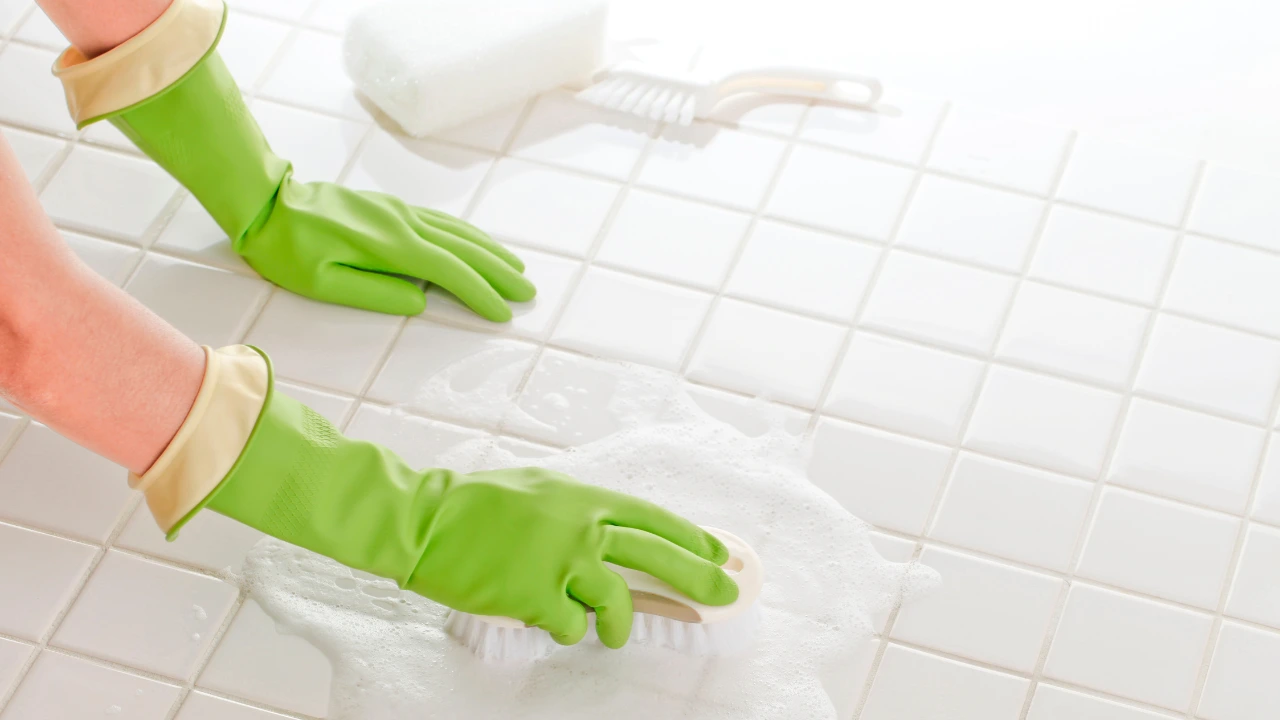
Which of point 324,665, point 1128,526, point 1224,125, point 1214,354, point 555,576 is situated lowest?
point 324,665

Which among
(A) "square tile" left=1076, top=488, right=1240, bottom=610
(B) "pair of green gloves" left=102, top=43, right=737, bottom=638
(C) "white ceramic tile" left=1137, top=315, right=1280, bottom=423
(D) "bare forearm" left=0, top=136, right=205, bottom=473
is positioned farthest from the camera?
(C) "white ceramic tile" left=1137, top=315, right=1280, bottom=423

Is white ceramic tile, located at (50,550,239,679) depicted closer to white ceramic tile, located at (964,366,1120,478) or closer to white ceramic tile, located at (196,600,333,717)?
white ceramic tile, located at (196,600,333,717)

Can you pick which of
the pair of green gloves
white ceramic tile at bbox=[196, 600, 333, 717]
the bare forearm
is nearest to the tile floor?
white ceramic tile at bbox=[196, 600, 333, 717]

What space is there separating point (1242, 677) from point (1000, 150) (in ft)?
1.79

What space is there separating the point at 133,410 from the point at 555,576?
0.30m

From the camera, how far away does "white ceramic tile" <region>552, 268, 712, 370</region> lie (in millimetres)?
1087

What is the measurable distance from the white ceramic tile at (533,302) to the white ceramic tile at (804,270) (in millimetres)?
150

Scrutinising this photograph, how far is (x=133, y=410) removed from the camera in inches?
30.5

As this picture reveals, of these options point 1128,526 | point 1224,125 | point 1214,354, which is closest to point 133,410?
point 1128,526

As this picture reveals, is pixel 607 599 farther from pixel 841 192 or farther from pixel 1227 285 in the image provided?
pixel 1227 285

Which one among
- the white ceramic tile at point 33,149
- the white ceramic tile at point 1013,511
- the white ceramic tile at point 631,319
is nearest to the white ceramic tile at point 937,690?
the white ceramic tile at point 1013,511

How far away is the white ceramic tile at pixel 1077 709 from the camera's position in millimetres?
897

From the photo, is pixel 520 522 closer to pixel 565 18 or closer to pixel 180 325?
pixel 180 325

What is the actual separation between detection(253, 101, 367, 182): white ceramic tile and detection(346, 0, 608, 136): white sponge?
47mm
